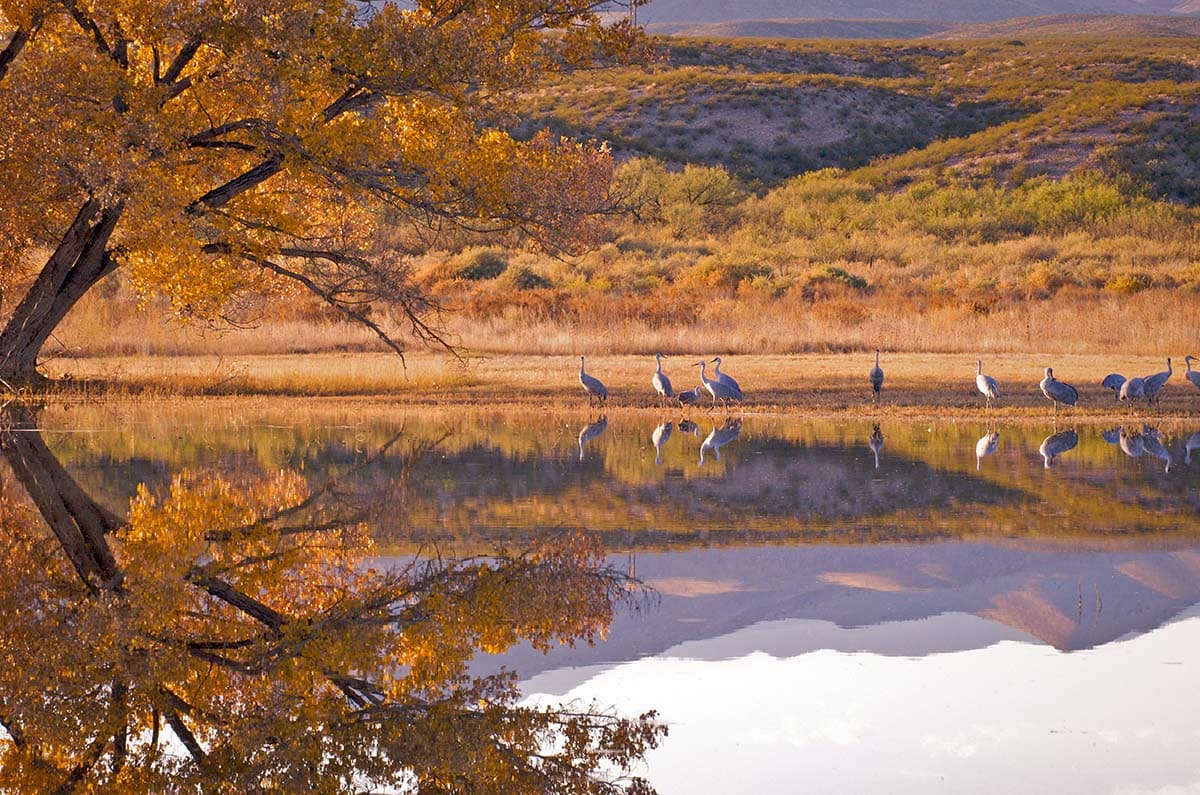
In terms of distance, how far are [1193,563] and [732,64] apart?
9062 centimetres

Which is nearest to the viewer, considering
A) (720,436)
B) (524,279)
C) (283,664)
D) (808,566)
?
(283,664)

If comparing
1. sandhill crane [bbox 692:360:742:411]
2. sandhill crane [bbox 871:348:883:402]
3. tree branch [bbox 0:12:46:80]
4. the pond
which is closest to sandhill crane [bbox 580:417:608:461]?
the pond

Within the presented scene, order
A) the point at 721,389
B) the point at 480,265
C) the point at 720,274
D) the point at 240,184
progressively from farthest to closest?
the point at 480,265 < the point at 720,274 < the point at 721,389 < the point at 240,184

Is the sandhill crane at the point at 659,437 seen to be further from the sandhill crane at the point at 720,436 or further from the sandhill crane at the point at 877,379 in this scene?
the sandhill crane at the point at 877,379

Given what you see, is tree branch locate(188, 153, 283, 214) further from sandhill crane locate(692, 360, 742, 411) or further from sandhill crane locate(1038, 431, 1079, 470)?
sandhill crane locate(1038, 431, 1079, 470)

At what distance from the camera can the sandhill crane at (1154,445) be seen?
18.1 m

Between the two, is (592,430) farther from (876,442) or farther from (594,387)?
(876,442)

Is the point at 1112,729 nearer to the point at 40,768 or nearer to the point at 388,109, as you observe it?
the point at 40,768

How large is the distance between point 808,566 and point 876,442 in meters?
8.95

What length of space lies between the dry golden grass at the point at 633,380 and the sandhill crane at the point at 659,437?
6.82 feet

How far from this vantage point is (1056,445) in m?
19.7

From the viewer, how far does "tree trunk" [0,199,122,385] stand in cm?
1967

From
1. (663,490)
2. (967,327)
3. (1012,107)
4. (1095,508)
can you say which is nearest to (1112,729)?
(1095,508)

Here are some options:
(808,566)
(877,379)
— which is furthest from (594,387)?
(808,566)
